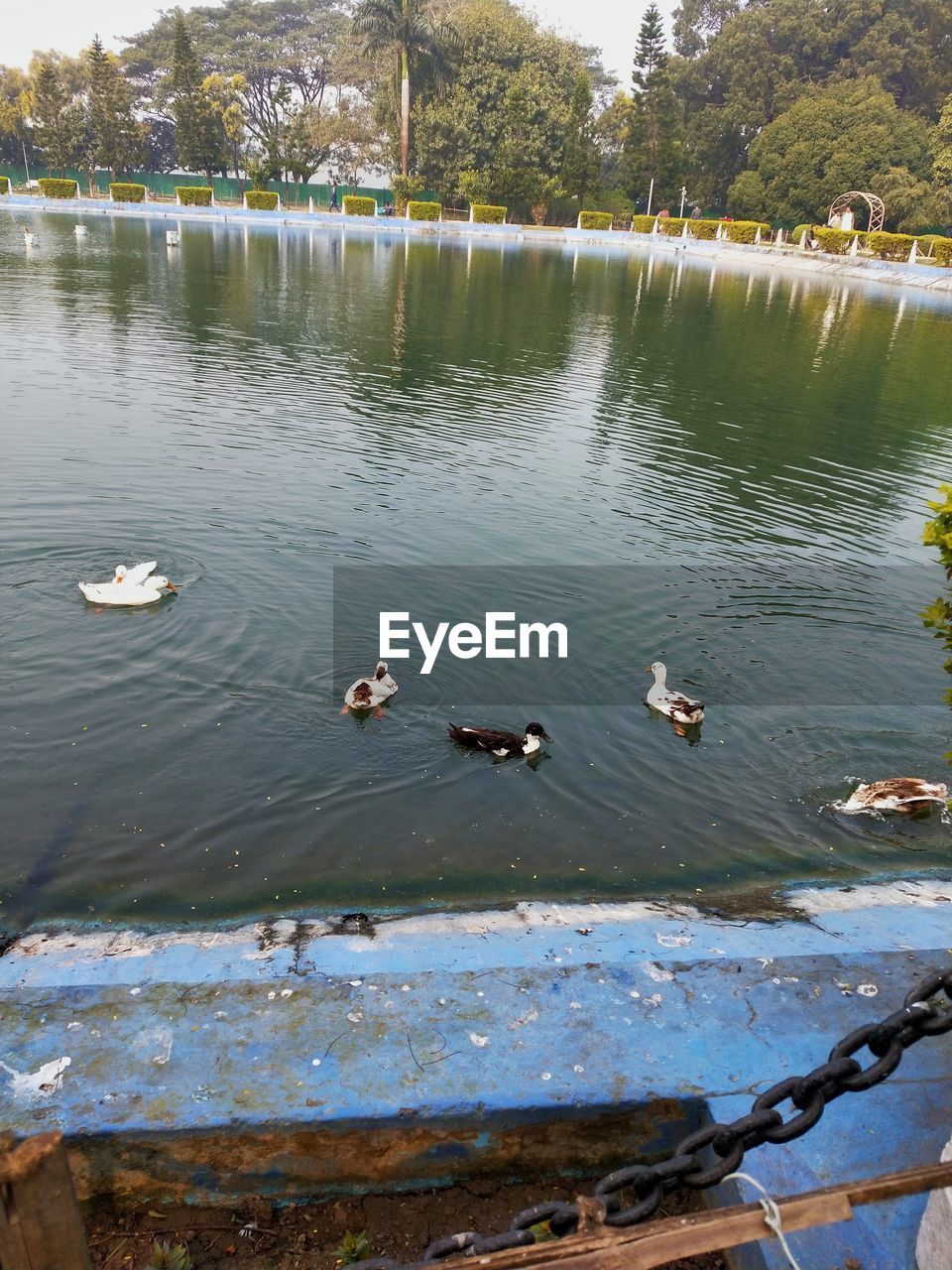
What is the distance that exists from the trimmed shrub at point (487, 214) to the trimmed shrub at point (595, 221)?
6441 mm

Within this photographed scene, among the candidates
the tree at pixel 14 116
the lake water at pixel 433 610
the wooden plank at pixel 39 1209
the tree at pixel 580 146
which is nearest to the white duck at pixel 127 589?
the lake water at pixel 433 610

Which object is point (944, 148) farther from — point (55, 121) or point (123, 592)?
point (123, 592)

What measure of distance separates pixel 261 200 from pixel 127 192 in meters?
→ 9.62

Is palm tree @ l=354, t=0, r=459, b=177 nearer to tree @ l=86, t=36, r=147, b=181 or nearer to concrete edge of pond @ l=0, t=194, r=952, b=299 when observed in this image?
concrete edge of pond @ l=0, t=194, r=952, b=299

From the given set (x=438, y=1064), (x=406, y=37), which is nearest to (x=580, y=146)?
(x=406, y=37)

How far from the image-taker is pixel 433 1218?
3275 mm

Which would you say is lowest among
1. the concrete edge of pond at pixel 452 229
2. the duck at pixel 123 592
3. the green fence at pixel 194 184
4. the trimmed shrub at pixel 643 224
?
the duck at pixel 123 592

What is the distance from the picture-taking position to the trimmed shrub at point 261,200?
229ft

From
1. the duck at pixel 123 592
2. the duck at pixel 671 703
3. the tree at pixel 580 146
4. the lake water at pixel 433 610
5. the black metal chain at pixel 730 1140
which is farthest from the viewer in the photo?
the tree at pixel 580 146

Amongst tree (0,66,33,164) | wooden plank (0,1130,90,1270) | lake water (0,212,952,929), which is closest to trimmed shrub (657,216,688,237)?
lake water (0,212,952,929)

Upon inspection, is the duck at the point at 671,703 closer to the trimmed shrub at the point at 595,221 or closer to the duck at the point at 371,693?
the duck at the point at 371,693

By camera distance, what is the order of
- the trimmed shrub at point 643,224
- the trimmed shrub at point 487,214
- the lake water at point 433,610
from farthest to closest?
the trimmed shrub at point 643,224, the trimmed shrub at point 487,214, the lake water at point 433,610

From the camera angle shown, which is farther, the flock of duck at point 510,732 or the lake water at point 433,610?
the flock of duck at point 510,732

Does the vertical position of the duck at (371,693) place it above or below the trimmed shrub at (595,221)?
below
